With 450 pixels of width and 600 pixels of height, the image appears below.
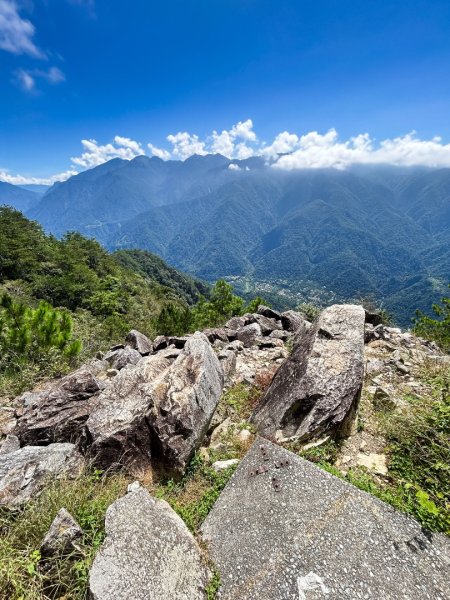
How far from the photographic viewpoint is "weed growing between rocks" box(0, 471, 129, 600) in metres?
3.51

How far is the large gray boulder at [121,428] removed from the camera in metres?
5.58

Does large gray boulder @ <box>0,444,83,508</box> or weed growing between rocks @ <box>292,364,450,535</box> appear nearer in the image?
weed growing between rocks @ <box>292,364,450,535</box>

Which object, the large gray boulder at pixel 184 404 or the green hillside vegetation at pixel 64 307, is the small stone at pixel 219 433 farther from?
the green hillside vegetation at pixel 64 307

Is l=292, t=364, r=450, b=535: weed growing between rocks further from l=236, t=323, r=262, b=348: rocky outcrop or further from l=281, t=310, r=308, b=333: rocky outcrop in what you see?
l=281, t=310, r=308, b=333: rocky outcrop

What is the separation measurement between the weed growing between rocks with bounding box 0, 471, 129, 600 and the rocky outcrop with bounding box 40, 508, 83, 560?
0.07 meters

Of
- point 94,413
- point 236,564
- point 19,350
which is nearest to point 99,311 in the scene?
point 19,350

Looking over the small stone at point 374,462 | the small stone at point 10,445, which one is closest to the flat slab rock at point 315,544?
the small stone at point 374,462

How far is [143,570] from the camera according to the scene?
3.68m

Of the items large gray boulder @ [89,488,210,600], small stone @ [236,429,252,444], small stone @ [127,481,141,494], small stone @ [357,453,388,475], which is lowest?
small stone @ [357,453,388,475]

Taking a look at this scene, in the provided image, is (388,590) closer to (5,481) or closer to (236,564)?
(236,564)

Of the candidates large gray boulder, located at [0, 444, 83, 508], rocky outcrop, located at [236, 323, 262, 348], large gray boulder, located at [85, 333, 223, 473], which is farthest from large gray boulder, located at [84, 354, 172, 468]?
rocky outcrop, located at [236, 323, 262, 348]

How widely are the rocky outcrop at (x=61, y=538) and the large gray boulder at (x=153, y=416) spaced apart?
4.67 ft

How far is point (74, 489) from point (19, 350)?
801 cm

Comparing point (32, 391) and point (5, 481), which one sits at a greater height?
point (5, 481)
